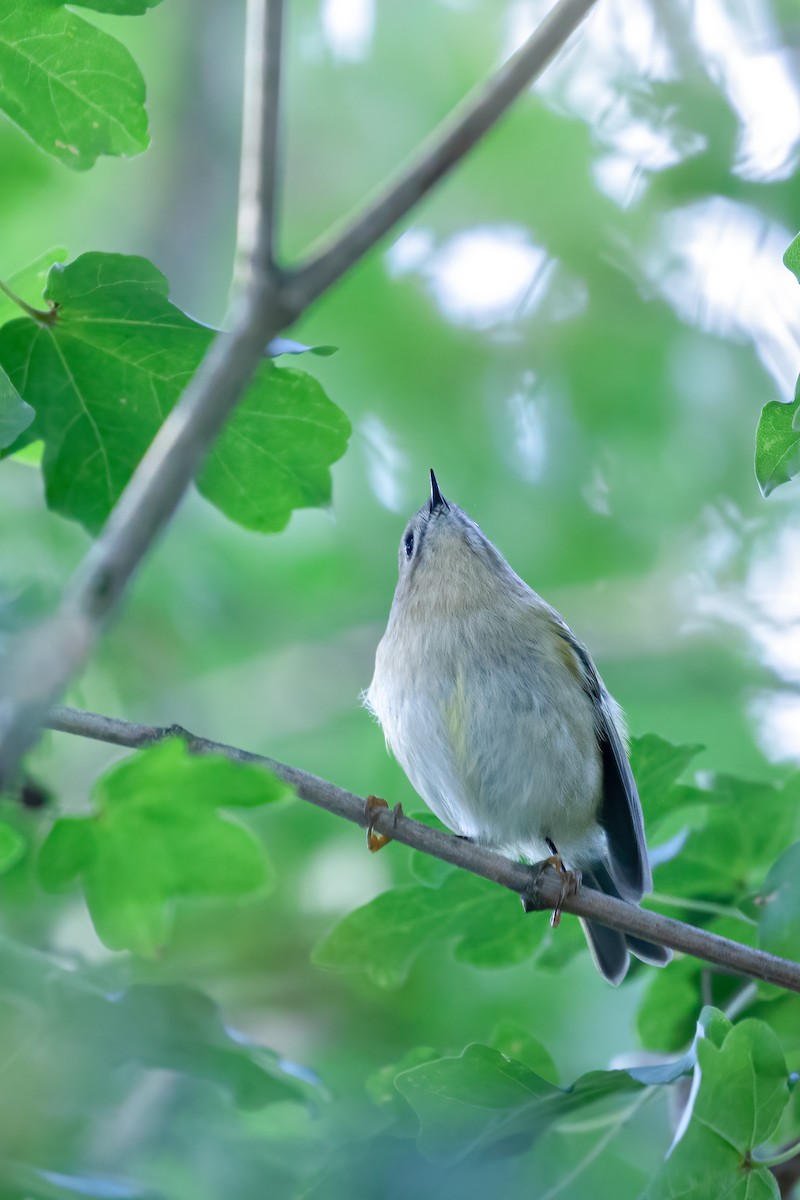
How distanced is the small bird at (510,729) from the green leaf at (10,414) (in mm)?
1483

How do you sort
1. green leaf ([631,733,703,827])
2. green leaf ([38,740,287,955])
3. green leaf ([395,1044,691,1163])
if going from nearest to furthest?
1. green leaf ([38,740,287,955])
2. green leaf ([395,1044,691,1163])
3. green leaf ([631,733,703,827])

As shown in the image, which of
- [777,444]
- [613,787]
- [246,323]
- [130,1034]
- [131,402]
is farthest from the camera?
[613,787]

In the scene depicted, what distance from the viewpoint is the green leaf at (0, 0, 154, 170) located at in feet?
5.78

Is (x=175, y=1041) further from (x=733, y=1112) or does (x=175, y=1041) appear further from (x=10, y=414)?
(x=10, y=414)

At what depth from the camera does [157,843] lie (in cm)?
148

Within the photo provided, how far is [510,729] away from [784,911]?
3.22 ft

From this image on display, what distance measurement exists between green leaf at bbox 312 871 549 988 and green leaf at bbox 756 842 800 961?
0.44 meters

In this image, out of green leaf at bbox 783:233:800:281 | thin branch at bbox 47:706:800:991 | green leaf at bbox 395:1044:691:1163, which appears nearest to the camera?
green leaf at bbox 783:233:800:281

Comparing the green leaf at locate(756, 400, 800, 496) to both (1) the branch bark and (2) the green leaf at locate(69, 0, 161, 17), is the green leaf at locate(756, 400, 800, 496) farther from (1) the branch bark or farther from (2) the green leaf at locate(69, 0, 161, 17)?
(2) the green leaf at locate(69, 0, 161, 17)

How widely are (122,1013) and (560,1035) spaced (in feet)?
6.28

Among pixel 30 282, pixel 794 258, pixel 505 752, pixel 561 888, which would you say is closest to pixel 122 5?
pixel 30 282

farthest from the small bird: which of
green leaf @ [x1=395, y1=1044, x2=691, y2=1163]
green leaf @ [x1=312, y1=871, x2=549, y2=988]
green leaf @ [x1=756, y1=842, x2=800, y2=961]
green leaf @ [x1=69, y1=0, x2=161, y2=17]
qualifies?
green leaf @ [x1=69, y1=0, x2=161, y2=17]

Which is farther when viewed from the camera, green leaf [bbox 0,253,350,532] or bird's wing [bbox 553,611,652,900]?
bird's wing [bbox 553,611,652,900]

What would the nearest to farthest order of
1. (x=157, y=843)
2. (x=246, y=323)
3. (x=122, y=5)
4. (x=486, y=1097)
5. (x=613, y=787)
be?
→ (x=246, y=323), (x=157, y=843), (x=122, y=5), (x=486, y=1097), (x=613, y=787)
